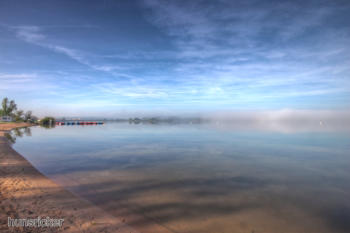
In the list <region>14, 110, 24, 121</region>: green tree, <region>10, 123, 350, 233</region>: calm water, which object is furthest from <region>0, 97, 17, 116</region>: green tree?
<region>10, 123, 350, 233</region>: calm water

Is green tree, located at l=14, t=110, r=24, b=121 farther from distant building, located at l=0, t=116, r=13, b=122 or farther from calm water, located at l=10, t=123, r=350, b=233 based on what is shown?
calm water, located at l=10, t=123, r=350, b=233

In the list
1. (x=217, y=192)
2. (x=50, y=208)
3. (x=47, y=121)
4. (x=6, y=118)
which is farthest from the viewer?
(x=47, y=121)

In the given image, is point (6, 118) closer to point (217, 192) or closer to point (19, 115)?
point (19, 115)

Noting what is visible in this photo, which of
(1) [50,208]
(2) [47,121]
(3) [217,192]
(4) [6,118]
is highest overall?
(4) [6,118]

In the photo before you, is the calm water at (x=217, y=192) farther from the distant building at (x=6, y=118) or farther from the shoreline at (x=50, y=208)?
the distant building at (x=6, y=118)

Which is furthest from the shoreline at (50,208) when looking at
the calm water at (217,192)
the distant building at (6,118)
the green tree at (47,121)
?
the distant building at (6,118)

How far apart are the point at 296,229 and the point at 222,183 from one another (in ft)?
18.0

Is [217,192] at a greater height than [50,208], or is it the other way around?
[50,208]

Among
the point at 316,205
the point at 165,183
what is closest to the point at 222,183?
the point at 165,183

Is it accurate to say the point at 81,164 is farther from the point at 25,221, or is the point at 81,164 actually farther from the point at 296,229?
the point at 296,229

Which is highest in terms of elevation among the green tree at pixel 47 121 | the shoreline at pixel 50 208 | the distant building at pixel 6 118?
the distant building at pixel 6 118

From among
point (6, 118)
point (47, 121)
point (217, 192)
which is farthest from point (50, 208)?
point (6, 118)

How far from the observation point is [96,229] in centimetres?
654

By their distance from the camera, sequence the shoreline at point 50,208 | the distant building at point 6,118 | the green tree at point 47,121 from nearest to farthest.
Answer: the shoreline at point 50,208
the distant building at point 6,118
the green tree at point 47,121
